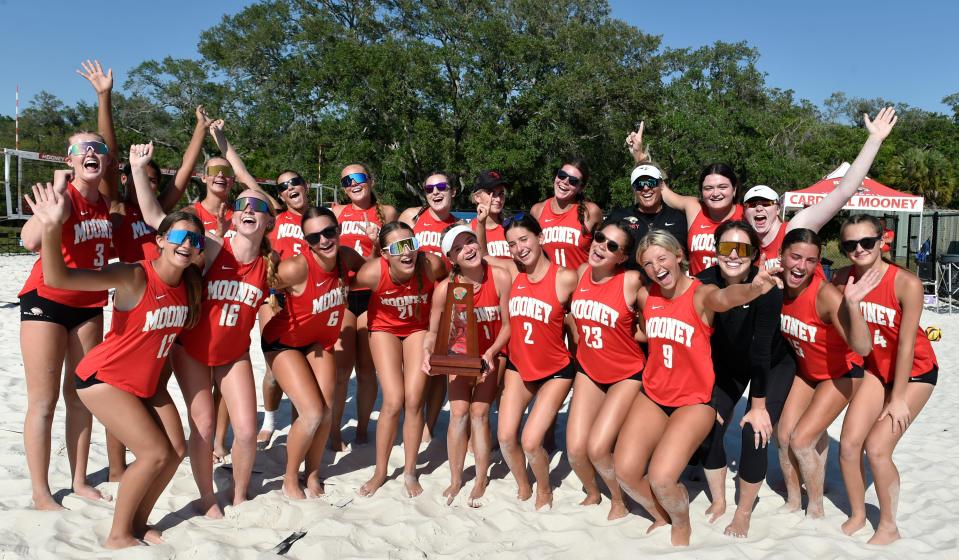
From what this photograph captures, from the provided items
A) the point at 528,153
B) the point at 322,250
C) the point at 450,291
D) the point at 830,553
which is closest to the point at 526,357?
the point at 450,291

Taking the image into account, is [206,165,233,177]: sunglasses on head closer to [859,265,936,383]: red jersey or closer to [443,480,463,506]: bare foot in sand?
[443,480,463,506]: bare foot in sand

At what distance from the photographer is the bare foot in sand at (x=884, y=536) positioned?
402 centimetres

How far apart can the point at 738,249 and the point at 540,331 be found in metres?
1.38

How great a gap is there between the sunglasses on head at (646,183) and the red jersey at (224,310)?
2911 millimetres

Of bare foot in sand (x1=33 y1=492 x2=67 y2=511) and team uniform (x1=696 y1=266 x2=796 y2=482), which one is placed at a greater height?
team uniform (x1=696 y1=266 x2=796 y2=482)

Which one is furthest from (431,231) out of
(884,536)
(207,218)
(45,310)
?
(884,536)

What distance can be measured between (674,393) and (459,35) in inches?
1125

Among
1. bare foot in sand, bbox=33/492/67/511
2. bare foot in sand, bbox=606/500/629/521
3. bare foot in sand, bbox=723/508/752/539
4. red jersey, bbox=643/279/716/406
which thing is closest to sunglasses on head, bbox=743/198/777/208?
red jersey, bbox=643/279/716/406

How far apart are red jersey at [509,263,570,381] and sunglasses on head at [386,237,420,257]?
806 millimetres

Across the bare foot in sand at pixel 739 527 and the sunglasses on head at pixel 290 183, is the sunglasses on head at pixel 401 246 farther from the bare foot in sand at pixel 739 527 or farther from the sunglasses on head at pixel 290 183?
the bare foot in sand at pixel 739 527

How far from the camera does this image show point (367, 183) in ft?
19.1

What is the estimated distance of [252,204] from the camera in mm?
4121

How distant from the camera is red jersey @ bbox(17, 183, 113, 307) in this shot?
3.97 metres

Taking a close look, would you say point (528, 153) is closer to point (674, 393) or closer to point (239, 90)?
point (239, 90)
